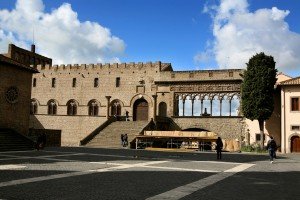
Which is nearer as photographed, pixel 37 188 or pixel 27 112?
pixel 37 188

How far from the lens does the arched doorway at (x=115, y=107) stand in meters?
46.6

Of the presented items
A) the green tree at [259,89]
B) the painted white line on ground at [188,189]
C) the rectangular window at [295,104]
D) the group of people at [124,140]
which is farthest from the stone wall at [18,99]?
the rectangular window at [295,104]

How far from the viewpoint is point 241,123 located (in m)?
40.0

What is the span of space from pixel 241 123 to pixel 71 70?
23.9 m

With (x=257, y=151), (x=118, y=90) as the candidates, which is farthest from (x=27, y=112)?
(x=257, y=151)

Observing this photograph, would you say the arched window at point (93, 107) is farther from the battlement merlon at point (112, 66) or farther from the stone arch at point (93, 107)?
the battlement merlon at point (112, 66)

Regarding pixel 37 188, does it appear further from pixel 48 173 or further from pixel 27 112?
pixel 27 112

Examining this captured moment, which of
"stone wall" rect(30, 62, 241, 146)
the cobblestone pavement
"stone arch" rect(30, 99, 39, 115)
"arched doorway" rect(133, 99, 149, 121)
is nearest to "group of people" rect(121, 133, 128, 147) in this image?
"stone wall" rect(30, 62, 241, 146)

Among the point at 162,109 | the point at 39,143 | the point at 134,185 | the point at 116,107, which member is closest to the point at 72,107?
the point at 116,107

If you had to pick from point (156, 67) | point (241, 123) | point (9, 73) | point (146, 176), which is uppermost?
point (156, 67)

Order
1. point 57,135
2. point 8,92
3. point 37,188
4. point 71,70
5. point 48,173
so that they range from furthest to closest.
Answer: point 71,70, point 57,135, point 8,92, point 48,173, point 37,188

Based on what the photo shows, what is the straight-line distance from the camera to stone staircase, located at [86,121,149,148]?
118 ft

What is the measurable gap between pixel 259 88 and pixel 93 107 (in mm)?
22136

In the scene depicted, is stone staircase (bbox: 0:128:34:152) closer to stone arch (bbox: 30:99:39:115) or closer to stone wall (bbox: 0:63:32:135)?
stone wall (bbox: 0:63:32:135)
